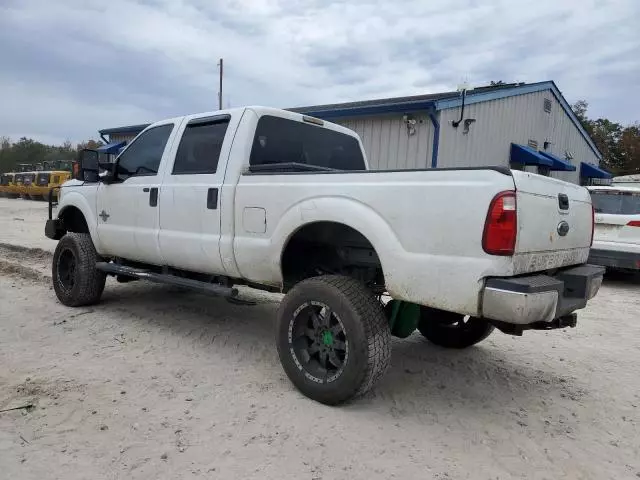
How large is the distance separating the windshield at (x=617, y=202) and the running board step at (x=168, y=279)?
22.6ft

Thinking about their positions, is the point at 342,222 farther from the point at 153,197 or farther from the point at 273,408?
the point at 153,197

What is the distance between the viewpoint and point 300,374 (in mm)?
3430

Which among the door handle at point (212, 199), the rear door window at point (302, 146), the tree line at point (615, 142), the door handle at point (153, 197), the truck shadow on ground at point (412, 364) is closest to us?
the truck shadow on ground at point (412, 364)

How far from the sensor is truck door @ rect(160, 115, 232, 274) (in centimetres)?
410

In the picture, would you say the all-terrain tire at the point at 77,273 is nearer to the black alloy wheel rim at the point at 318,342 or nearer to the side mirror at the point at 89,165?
the side mirror at the point at 89,165

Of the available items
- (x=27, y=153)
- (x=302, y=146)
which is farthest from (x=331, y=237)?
(x=27, y=153)

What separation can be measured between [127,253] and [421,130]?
7.73 metres

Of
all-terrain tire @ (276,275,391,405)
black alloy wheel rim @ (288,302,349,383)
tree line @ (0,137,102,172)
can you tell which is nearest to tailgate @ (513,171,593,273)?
all-terrain tire @ (276,275,391,405)

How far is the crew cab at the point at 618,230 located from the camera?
7746 millimetres

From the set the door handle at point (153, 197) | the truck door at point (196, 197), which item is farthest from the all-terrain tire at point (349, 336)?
the door handle at point (153, 197)

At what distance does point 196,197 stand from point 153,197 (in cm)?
67

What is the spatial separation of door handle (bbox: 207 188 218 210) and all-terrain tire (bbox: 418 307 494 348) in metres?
2.00

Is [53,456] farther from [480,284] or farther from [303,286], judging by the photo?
[480,284]

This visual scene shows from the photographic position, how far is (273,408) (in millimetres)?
3279
